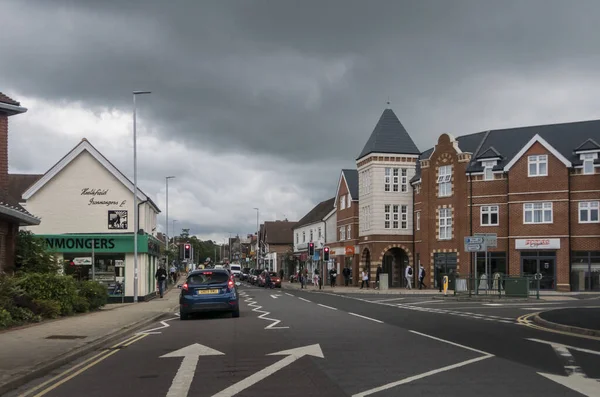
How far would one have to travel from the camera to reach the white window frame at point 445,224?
49156 millimetres

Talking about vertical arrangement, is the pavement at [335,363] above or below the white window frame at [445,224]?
below

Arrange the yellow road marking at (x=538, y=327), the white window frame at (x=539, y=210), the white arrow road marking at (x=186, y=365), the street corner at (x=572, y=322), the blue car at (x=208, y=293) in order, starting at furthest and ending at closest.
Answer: the white window frame at (x=539, y=210), the blue car at (x=208, y=293), the street corner at (x=572, y=322), the yellow road marking at (x=538, y=327), the white arrow road marking at (x=186, y=365)

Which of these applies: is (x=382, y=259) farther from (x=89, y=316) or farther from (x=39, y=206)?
(x=89, y=316)

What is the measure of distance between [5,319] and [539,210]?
36756 millimetres

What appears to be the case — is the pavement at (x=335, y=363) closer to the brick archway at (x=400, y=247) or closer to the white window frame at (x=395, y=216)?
the brick archway at (x=400, y=247)

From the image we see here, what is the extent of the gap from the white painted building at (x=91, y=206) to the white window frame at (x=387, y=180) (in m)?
25.2

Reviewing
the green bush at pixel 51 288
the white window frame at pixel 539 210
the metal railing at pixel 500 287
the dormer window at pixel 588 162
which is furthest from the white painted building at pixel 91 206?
A: the dormer window at pixel 588 162

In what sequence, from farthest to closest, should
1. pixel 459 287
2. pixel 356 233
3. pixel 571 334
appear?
pixel 356 233 → pixel 459 287 → pixel 571 334

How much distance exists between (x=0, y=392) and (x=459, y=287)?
33117mm

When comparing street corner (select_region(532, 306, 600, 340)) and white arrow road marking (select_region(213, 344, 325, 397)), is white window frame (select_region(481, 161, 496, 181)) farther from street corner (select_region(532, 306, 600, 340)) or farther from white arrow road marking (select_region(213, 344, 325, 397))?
white arrow road marking (select_region(213, 344, 325, 397))

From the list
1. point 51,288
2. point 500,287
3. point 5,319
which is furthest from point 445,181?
point 5,319

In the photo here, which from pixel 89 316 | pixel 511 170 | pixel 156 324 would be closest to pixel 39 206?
pixel 89 316

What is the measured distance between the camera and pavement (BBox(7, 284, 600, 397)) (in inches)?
339

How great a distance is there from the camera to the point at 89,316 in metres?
21.5
